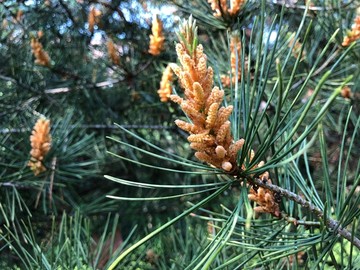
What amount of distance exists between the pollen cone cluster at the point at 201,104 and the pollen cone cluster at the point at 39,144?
0.46 m

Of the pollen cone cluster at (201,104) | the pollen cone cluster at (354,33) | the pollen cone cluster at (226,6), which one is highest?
the pollen cone cluster at (226,6)

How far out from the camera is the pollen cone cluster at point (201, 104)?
1.09 ft

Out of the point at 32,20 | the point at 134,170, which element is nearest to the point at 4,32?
the point at 32,20

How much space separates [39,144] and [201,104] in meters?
0.49

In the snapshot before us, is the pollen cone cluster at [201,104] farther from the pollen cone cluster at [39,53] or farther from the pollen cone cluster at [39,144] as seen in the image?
the pollen cone cluster at [39,53]

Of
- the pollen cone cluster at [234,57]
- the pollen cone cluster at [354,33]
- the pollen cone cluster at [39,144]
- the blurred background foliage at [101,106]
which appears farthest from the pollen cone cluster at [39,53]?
the pollen cone cluster at [354,33]

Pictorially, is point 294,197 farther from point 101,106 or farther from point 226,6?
point 101,106

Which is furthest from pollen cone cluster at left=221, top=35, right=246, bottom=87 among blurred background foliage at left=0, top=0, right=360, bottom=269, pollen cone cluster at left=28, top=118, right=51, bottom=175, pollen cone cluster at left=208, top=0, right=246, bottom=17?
pollen cone cluster at left=28, top=118, right=51, bottom=175

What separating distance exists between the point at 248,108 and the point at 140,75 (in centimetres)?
78

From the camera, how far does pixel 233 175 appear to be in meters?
0.37

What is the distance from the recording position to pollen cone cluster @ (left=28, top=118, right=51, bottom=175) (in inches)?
29.1

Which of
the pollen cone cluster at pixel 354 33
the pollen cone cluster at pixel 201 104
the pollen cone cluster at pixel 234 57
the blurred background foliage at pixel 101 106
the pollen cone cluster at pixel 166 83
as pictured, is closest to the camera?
the pollen cone cluster at pixel 201 104

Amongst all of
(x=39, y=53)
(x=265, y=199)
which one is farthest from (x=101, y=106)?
(x=265, y=199)

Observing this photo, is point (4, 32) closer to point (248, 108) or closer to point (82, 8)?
point (82, 8)
